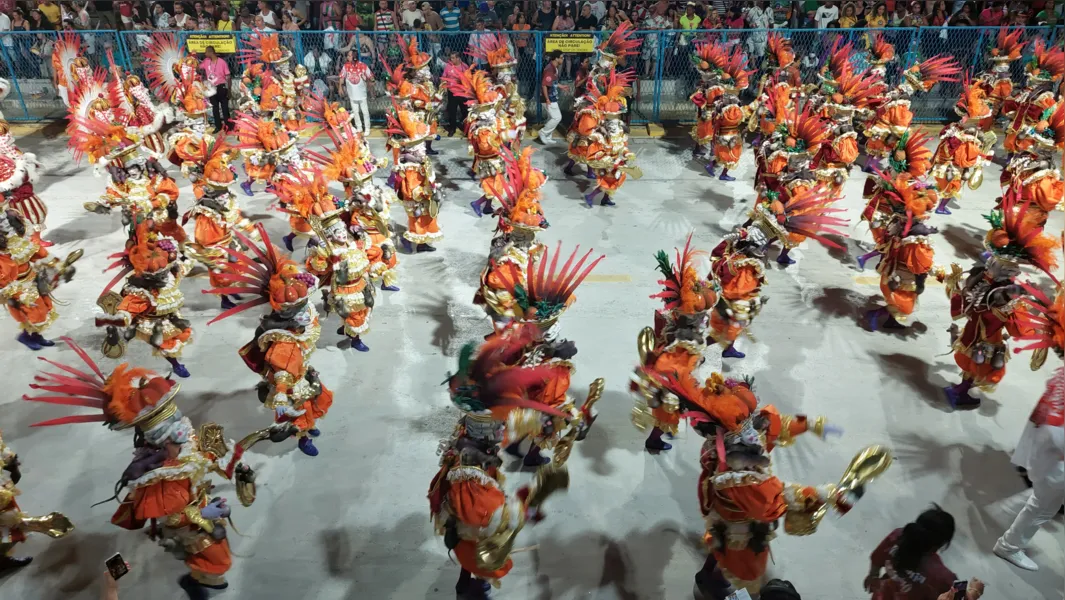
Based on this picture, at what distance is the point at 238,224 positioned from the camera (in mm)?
7180

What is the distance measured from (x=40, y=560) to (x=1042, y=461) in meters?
5.86

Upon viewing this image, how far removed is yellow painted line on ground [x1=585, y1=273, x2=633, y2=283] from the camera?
7379mm

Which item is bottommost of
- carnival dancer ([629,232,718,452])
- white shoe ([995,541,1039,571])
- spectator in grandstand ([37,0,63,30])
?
white shoe ([995,541,1039,571])

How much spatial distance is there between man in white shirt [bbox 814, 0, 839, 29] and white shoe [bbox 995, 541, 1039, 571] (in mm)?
9771

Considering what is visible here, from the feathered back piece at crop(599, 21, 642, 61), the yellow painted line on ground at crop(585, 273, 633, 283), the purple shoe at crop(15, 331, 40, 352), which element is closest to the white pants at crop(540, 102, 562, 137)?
the feathered back piece at crop(599, 21, 642, 61)

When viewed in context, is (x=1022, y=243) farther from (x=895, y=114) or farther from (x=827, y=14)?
(x=827, y=14)

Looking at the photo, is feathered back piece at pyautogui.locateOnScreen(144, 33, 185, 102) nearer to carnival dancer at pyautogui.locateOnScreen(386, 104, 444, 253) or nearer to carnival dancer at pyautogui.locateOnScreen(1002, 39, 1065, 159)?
carnival dancer at pyautogui.locateOnScreen(386, 104, 444, 253)

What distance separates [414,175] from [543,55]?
5575mm

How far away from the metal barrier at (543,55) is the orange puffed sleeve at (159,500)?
30.0 feet

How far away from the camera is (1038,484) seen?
3.94 metres

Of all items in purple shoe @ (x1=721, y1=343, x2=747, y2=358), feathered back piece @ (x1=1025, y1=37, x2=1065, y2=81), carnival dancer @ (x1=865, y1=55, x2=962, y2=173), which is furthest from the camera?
feathered back piece @ (x1=1025, y1=37, x2=1065, y2=81)

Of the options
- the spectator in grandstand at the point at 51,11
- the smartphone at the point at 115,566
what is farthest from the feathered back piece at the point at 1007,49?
the spectator in grandstand at the point at 51,11

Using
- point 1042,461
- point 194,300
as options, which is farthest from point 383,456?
point 1042,461

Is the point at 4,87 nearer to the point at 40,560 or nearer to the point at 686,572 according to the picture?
the point at 40,560
